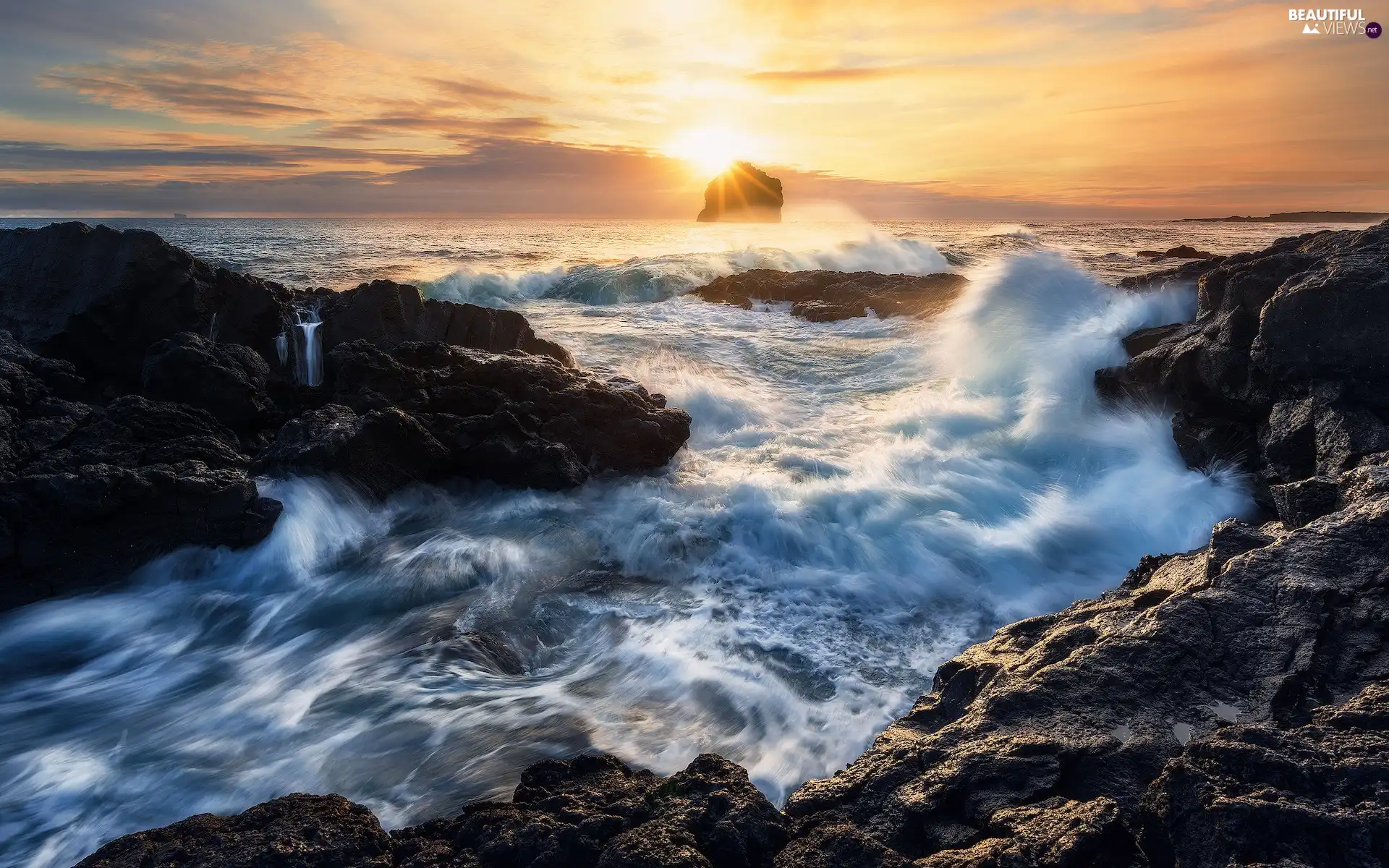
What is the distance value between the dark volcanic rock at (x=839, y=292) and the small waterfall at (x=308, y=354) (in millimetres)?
13518

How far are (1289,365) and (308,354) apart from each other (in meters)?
12.0

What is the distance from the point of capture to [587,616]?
242 inches

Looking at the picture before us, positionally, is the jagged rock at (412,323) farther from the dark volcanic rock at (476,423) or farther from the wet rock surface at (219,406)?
the dark volcanic rock at (476,423)

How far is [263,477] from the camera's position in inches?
290

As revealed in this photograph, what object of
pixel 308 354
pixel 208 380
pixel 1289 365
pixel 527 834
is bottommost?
pixel 527 834

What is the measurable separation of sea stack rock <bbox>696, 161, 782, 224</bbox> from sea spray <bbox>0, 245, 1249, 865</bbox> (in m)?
116

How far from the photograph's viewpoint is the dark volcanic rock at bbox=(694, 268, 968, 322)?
21.1 metres

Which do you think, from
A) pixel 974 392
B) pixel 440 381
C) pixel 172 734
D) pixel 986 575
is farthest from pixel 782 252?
pixel 172 734

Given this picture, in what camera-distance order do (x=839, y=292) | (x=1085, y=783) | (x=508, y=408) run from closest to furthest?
(x=1085, y=783)
(x=508, y=408)
(x=839, y=292)

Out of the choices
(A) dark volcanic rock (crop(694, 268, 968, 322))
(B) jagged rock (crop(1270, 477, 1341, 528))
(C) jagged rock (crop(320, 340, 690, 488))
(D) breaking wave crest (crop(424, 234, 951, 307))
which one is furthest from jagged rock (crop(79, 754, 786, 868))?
(D) breaking wave crest (crop(424, 234, 951, 307))

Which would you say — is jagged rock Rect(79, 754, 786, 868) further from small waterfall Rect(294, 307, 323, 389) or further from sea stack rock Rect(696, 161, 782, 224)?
sea stack rock Rect(696, 161, 782, 224)

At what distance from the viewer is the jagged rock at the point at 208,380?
824 centimetres

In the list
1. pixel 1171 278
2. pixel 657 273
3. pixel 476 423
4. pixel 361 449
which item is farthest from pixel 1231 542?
pixel 657 273

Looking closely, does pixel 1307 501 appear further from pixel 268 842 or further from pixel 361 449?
pixel 361 449
